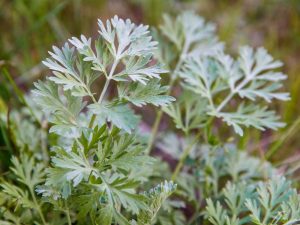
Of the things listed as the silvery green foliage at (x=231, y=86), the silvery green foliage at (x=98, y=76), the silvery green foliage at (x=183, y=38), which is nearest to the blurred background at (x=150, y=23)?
the silvery green foliage at (x=231, y=86)

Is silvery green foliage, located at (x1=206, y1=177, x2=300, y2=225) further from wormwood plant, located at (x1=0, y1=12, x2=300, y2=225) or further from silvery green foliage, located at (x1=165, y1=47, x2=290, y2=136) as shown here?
silvery green foliage, located at (x1=165, y1=47, x2=290, y2=136)

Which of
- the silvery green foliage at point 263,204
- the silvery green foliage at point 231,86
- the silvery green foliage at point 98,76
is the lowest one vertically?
the silvery green foliage at point 263,204

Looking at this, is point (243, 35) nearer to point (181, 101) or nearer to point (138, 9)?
point (138, 9)

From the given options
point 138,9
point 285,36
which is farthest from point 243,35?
point 138,9

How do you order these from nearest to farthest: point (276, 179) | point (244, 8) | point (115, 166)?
point (115, 166) < point (276, 179) < point (244, 8)

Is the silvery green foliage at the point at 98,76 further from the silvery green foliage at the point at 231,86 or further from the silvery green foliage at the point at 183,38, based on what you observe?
the silvery green foliage at the point at 183,38

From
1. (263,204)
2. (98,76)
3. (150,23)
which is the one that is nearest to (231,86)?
(263,204)
